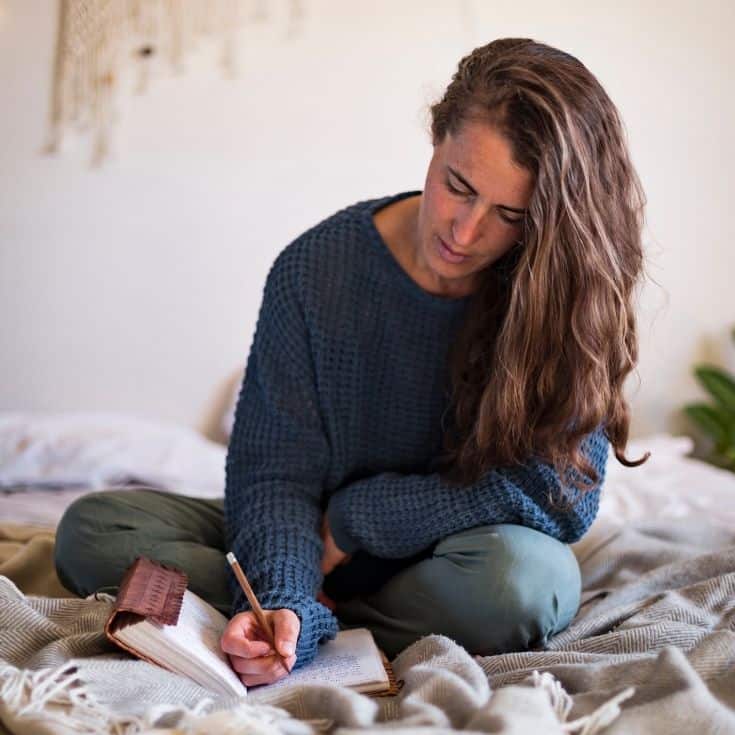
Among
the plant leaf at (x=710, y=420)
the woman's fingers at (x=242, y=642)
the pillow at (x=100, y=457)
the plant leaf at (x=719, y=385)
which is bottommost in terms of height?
the pillow at (x=100, y=457)

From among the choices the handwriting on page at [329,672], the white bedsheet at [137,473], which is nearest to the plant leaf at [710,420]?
the white bedsheet at [137,473]

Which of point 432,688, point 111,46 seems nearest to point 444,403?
point 432,688

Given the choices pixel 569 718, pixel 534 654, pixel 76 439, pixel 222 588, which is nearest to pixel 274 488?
pixel 222 588

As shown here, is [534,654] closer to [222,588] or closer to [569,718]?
[569,718]

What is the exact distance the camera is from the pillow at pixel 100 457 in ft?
6.42

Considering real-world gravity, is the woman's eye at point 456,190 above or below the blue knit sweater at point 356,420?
above

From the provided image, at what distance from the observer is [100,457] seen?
2.01 metres

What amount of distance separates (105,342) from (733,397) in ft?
5.28

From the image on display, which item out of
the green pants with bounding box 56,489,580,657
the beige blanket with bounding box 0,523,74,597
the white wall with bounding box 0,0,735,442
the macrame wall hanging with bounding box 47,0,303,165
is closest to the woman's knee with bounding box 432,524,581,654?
the green pants with bounding box 56,489,580,657

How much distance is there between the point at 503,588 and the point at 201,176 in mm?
1564

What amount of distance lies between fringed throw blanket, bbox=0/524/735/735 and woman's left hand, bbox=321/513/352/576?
0.70 ft

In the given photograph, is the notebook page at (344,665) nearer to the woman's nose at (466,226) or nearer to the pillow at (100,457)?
the woman's nose at (466,226)

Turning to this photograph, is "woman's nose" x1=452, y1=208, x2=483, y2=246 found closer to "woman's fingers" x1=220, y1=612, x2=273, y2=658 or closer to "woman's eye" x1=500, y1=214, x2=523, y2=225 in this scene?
"woman's eye" x1=500, y1=214, x2=523, y2=225

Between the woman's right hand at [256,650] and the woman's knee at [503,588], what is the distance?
0.22m
